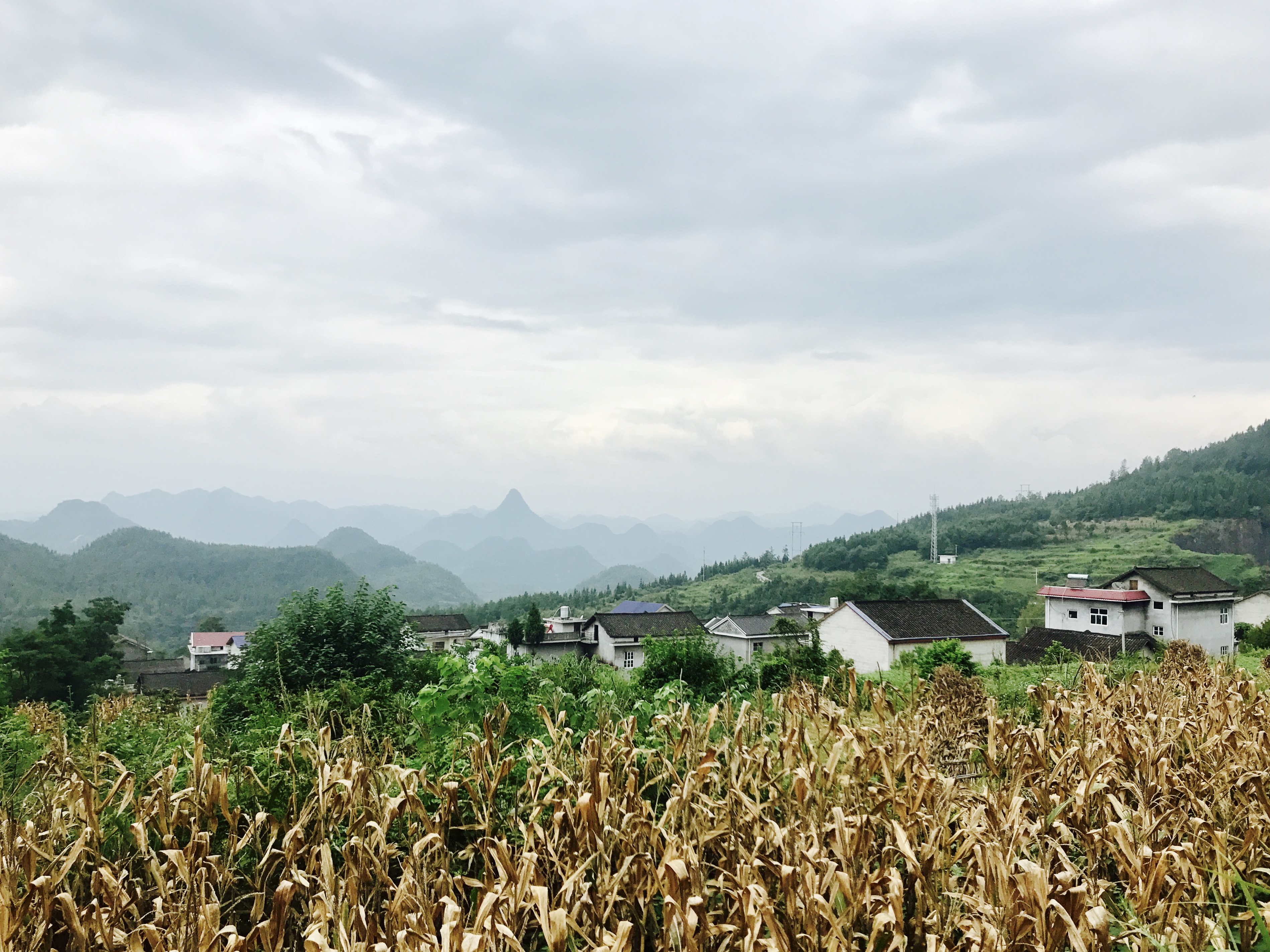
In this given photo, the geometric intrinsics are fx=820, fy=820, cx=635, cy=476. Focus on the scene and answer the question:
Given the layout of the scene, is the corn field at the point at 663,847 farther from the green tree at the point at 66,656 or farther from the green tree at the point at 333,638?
the green tree at the point at 66,656

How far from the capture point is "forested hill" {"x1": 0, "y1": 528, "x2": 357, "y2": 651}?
112 meters

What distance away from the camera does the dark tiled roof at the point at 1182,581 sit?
31.7 meters

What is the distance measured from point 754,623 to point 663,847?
145 ft

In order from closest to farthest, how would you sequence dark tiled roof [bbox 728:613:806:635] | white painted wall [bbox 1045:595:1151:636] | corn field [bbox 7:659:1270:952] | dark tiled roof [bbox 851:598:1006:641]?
corn field [bbox 7:659:1270:952], dark tiled roof [bbox 851:598:1006:641], white painted wall [bbox 1045:595:1151:636], dark tiled roof [bbox 728:613:806:635]

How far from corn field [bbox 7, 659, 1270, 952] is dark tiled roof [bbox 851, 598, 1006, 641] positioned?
2624cm

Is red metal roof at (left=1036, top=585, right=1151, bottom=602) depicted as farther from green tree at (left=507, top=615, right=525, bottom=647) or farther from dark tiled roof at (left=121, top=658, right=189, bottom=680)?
dark tiled roof at (left=121, top=658, right=189, bottom=680)

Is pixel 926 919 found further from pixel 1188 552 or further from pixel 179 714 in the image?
pixel 1188 552

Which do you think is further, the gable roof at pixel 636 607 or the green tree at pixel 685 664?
the gable roof at pixel 636 607

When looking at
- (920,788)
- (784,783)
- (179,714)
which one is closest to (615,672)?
(179,714)

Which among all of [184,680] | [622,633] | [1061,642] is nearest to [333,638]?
[1061,642]

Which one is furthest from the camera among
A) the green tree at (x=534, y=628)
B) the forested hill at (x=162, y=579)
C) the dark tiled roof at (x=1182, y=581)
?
the forested hill at (x=162, y=579)

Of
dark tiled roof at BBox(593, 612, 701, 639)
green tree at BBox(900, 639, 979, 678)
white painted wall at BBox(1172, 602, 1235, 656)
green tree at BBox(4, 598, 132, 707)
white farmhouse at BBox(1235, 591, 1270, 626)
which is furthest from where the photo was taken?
dark tiled roof at BBox(593, 612, 701, 639)

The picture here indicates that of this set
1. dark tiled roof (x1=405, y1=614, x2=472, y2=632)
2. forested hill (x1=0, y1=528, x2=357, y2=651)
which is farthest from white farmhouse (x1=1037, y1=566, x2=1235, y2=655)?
forested hill (x1=0, y1=528, x2=357, y2=651)

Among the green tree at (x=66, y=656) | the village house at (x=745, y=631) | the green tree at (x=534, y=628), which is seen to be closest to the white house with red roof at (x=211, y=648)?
the green tree at (x=534, y=628)
